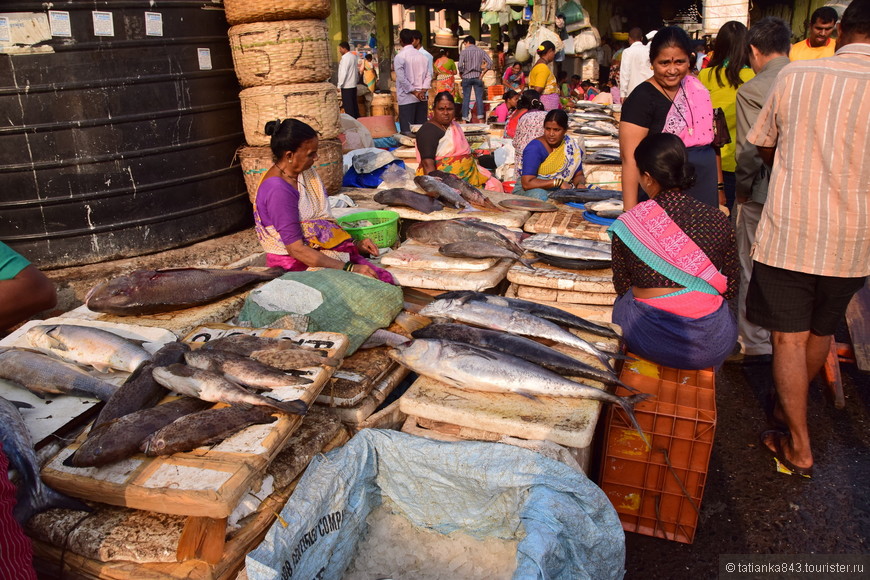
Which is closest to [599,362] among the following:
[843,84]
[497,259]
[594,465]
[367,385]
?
[594,465]

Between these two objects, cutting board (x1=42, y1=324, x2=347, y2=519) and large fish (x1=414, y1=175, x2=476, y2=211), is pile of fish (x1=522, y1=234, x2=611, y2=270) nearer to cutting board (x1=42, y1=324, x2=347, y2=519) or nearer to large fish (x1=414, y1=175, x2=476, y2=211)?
large fish (x1=414, y1=175, x2=476, y2=211)

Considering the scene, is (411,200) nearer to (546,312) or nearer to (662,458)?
(546,312)

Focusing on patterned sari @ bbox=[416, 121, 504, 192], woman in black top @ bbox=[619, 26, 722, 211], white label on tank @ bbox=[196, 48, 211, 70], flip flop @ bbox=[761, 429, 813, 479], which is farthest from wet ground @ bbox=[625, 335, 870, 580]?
white label on tank @ bbox=[196, 48, 211, 70]

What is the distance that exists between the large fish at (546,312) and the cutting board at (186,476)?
1447 mm

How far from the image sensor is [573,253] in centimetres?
439

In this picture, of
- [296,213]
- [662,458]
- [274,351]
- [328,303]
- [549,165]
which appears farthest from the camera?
[549,165]

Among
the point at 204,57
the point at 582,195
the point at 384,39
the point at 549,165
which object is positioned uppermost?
the point at 384,39

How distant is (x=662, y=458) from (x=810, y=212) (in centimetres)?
155

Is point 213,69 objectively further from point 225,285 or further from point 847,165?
point 847,165

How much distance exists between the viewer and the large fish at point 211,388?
246cm

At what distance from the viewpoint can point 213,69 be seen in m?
5.97

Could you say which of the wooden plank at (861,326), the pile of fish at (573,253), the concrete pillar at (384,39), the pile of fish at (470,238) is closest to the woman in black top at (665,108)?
the pile of fish at (573,253)

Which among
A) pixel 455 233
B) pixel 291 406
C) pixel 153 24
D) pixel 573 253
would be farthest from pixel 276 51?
pixel 291 406

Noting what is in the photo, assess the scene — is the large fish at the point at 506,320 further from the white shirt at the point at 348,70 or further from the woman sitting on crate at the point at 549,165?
the white shirt at the point at 348,70
